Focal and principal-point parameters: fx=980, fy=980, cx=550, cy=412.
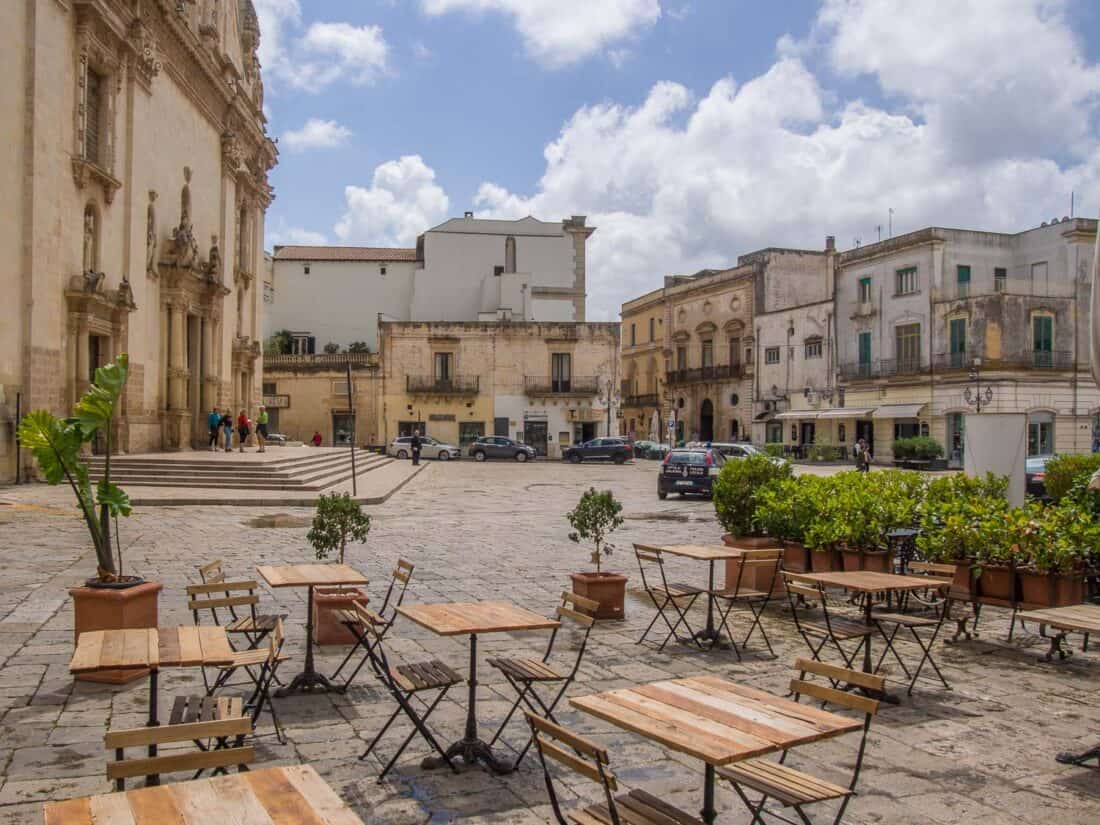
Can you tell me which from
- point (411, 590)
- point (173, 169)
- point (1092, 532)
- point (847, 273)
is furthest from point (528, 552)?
point (847, 273)

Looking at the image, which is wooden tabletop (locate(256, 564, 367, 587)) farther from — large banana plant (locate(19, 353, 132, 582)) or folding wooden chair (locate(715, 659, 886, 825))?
folding wooden chair (locate(715, 659, 886, 825))

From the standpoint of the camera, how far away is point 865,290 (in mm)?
44219

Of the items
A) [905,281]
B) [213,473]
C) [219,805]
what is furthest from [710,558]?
[905,281]

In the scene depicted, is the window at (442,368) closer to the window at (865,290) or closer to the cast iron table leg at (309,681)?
the window at (865,290)

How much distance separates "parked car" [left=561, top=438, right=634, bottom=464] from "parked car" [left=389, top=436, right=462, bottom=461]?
5.48 m

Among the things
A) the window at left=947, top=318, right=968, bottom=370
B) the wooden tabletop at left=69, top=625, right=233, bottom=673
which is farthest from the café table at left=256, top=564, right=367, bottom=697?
the window at left=947, top=318, right=968, bottom=370

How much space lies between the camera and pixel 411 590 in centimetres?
966

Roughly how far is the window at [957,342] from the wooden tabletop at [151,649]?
38159mm

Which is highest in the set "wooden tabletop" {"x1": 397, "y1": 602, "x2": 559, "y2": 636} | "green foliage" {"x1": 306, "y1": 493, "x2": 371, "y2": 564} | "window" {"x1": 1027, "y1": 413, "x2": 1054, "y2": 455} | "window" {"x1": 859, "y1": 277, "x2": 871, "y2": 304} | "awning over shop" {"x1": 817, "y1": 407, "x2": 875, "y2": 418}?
"window" {"x1": 859, "y1": 277, "x2": 871, "y2": 304}

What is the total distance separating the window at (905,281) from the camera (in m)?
41.5

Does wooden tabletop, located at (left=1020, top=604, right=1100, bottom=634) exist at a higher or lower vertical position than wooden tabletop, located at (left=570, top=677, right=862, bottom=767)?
→ lower

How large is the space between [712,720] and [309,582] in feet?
11.6

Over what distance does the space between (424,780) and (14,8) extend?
18827 millimetres

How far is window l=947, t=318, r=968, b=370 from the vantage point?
38.7 meters
